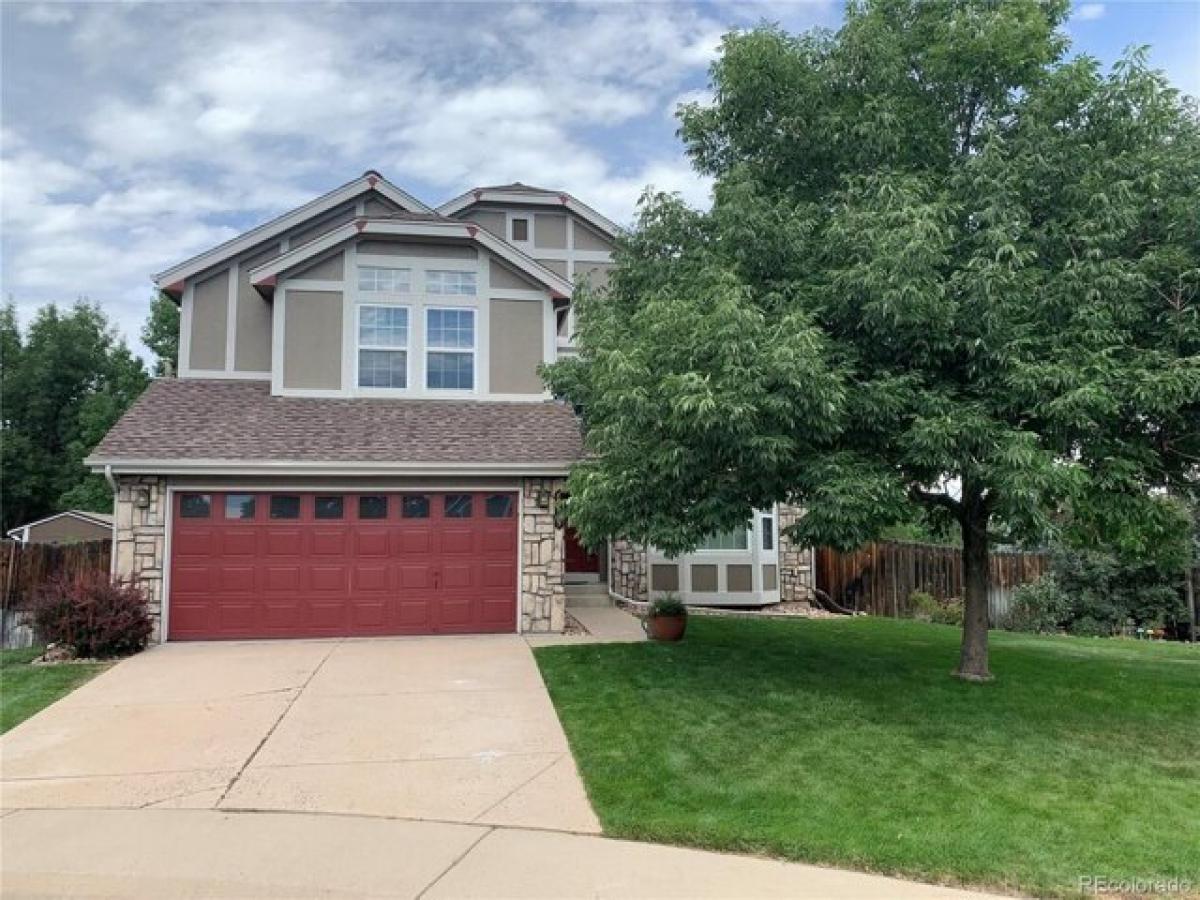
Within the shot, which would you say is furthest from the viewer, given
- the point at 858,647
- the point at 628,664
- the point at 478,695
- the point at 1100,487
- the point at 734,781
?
the point at 858,647

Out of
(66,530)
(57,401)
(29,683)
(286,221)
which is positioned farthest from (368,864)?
(57,401)

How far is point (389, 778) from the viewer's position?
6.48 m

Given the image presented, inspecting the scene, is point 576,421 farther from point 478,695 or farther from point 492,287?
point 478,695

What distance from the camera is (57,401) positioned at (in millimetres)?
38281

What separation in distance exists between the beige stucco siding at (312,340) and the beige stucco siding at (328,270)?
0.26 m

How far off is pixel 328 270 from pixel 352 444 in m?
3.64

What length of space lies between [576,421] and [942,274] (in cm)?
749

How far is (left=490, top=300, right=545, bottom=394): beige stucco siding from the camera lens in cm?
1495

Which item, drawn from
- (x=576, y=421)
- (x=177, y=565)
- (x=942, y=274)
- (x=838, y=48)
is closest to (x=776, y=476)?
(x=942, y=274)

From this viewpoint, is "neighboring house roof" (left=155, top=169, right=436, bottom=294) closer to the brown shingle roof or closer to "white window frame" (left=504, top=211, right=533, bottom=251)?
the brown shingle roof

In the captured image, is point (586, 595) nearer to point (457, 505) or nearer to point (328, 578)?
point (457, 505)

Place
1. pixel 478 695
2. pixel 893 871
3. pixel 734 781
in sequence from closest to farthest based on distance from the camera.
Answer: pixel 893 871 → pixel 734 781 → pixel 478 695

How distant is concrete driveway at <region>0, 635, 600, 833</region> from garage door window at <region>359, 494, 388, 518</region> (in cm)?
258

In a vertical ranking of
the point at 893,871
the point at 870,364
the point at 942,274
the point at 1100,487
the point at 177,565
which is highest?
the point at 942,274
